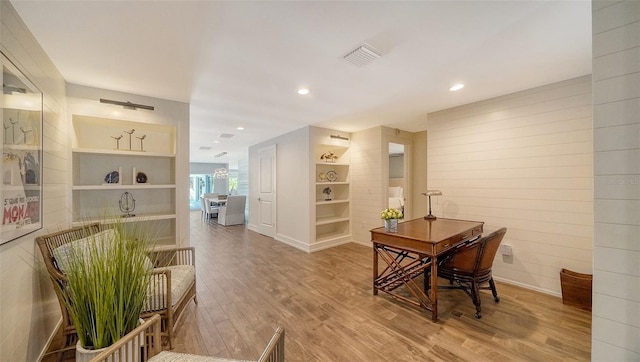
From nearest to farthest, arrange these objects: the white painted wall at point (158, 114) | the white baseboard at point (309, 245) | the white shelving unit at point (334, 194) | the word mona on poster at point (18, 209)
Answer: the word mona on poster at point (18, 209) → the white painted wall at point (158, 114) → the white baseboard at point (309, 245) → the white shelving unit at point (334, 194)

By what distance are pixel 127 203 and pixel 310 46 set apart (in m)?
3.02

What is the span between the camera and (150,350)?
142cm

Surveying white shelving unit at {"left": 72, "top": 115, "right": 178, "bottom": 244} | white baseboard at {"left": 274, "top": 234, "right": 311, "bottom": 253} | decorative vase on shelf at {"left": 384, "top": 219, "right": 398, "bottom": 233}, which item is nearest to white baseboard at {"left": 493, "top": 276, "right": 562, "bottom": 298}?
decorative vase on shelf at {"left": 384, "top": 219, "right": 398, "bottom": 233}

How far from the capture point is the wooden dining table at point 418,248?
87.7 inches

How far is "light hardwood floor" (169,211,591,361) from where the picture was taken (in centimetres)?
182

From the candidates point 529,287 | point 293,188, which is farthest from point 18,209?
point 529,287

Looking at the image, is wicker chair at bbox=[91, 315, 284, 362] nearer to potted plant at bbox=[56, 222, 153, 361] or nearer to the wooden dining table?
potted plant at bbox=[56, 222, 153, 361]

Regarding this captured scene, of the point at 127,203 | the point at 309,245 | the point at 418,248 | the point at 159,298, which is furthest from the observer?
the point at 309,245

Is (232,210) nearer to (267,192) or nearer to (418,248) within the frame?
(267,192)

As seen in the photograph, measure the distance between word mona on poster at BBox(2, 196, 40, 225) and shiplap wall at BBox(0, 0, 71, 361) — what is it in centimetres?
15

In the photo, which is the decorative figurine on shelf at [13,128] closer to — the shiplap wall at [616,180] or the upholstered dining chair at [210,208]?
the shiplap wall at [616,180]

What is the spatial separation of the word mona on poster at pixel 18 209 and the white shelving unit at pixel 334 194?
3.99m

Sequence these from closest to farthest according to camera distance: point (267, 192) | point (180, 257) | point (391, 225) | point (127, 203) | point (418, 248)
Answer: point (418, 248)
point (180, 257)
point (391, 225)
point (127, 203)
point (267, 192)

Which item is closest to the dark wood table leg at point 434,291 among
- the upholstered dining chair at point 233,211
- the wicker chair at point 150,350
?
the wicker chair at point 150,350
